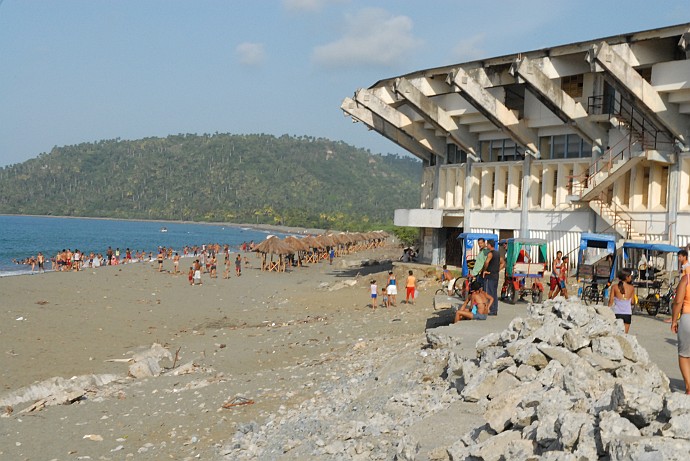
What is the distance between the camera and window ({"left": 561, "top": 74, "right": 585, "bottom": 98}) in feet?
84.6

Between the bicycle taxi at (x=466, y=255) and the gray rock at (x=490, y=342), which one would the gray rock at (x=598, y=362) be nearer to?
the gray rock at (x=490, y=342)

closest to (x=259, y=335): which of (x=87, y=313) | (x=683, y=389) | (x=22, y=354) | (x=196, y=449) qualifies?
(x=22, y=354)

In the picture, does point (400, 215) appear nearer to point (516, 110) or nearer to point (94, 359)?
point (516, 110)

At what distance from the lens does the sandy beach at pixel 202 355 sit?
34.1 feet

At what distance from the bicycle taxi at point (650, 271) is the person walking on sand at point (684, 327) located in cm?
852

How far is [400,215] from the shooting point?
32875 mm

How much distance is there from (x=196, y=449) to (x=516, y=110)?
2188 cm

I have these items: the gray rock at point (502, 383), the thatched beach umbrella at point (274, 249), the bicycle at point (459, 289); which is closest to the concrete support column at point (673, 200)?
the bicycle at point (459, 289)

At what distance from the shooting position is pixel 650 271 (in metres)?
18.1

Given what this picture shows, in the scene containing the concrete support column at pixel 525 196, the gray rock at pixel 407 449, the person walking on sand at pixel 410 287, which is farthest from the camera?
the concrete support column at pixel 525 196

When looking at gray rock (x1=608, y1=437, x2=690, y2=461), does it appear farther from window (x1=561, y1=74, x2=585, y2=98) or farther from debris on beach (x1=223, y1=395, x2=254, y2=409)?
window (x1=561, y1=74, x2=585, y2=98)

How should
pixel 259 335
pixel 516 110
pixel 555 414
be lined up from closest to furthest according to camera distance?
1. pixel 555 414
2. pixel 259 335
3. pixel 516 110

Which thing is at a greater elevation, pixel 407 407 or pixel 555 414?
pixel 555 414

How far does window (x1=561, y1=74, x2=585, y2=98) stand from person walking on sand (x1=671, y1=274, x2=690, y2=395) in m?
18.9
